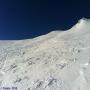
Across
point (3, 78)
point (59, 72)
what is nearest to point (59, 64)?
point (59, 72)

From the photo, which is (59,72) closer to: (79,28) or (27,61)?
(27,61)

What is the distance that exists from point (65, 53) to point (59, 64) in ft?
8.48

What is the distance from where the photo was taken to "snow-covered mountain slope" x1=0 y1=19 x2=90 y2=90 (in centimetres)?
1795

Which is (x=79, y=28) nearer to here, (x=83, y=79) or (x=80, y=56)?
(x=80, y=56)

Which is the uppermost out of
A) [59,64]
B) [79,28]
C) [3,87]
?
[79,28]

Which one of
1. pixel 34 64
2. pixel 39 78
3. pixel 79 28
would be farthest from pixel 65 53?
pixel 79 28

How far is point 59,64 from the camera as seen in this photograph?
835 inches

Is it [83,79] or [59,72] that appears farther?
[59,72]

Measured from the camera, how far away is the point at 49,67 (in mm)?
21266

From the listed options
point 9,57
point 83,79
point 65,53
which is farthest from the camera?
point 9,57

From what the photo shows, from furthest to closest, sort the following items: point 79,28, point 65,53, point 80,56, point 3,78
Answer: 1. point 79,28
2. point 65,53
3. point 80,56
4. point 3,78

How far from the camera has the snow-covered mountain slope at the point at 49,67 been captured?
1795 centimetres

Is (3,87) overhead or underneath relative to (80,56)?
underneath

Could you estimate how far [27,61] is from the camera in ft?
78.0
